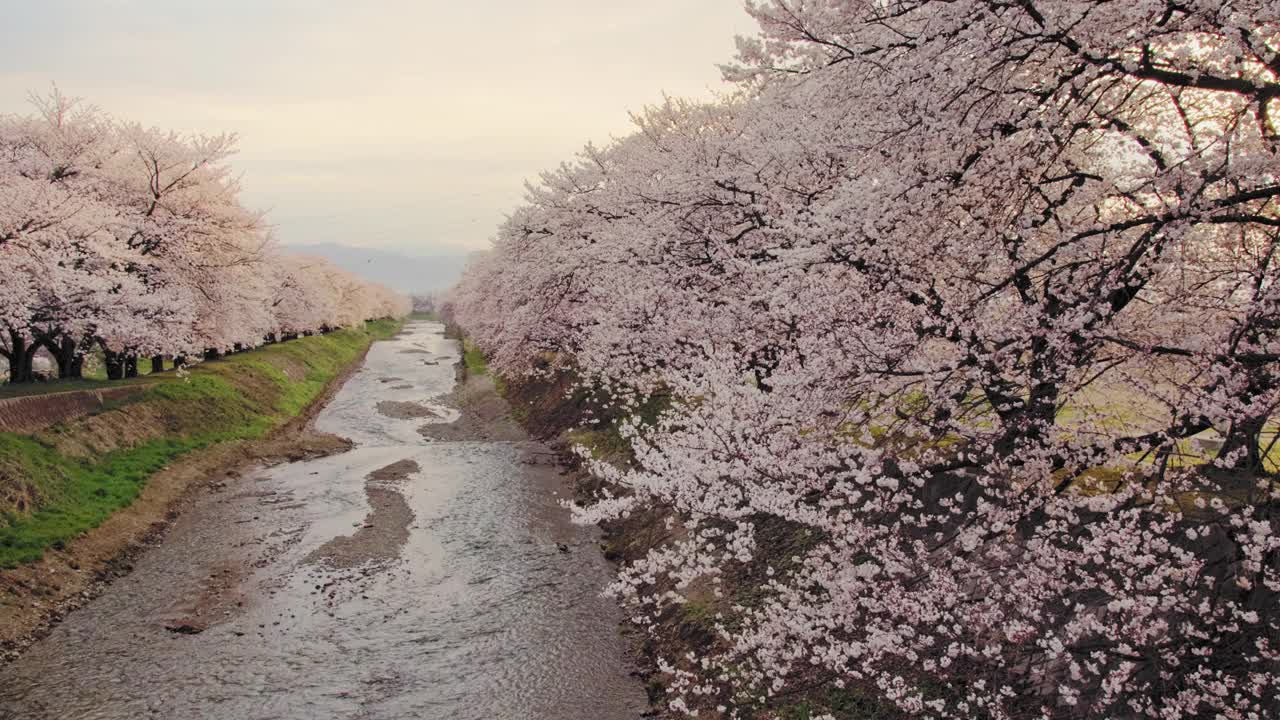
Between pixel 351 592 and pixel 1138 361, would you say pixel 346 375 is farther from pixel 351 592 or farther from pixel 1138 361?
pixel 1138 361

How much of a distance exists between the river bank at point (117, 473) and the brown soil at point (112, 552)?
34 mm

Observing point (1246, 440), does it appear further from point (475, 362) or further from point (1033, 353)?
Answer: point (475, 362)

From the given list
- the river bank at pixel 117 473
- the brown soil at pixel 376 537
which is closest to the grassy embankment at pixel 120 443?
the river bank at pixel 117 473

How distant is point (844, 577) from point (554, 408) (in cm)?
3192

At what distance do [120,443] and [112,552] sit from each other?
8.08 meters

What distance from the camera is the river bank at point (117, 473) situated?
18438mm

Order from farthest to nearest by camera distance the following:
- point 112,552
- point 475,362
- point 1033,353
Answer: point 475,362 < point 112,552 < point 1033,353

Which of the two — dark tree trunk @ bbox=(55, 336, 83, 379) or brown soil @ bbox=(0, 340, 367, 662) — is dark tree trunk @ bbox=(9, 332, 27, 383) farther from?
brown soil @ bbox=(0, 340, 367, 662)

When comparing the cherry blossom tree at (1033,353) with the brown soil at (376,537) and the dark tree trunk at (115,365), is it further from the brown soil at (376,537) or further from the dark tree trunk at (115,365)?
the dark tree trunk at (115,365)

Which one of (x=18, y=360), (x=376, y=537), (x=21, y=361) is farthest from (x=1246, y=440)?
(x=21, y=361)

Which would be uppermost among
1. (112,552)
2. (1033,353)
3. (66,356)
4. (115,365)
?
(1033,353)

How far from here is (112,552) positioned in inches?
826

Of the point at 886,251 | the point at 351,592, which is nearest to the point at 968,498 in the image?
the point at 886,251

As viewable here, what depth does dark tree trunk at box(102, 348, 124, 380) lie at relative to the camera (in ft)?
119
